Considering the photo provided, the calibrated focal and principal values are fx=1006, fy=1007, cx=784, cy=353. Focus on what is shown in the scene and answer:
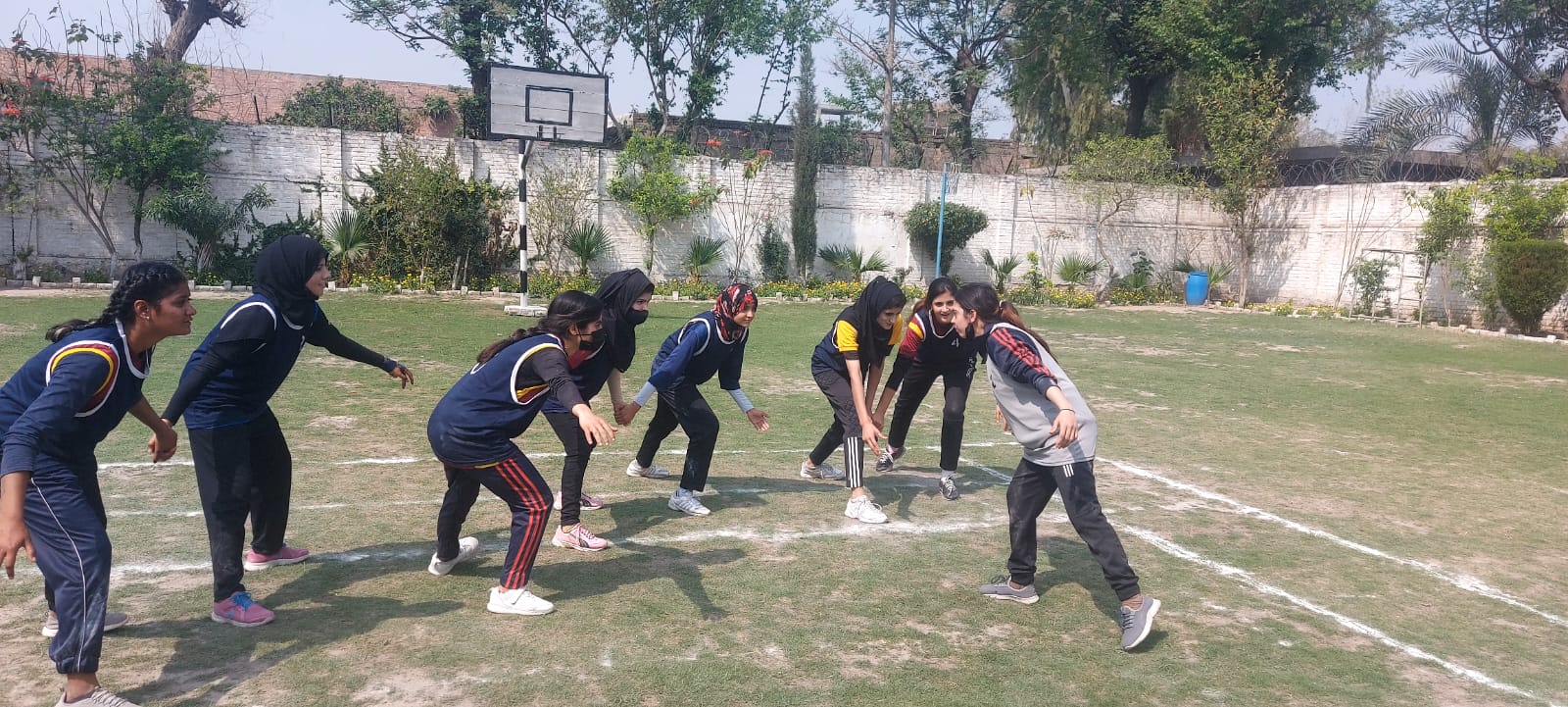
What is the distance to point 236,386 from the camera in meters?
4.61

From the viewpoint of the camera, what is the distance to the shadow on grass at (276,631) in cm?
388

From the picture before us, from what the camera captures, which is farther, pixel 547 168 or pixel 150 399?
pixel 547 168

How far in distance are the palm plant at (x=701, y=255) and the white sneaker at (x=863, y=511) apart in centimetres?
1861

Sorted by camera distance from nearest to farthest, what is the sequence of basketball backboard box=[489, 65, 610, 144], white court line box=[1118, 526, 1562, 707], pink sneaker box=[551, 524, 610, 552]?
1. white court line box=[1118, 526, 1562, 707]
2. pink sneaker box=[551, 524, 610, 552]
3. basketball backboard box=[489, 65, 610, 144]

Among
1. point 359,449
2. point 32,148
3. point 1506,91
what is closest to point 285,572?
Answer: point 359,449

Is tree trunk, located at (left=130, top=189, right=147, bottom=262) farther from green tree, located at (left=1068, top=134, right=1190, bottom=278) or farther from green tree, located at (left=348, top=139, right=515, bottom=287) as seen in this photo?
Result: green tree, located at (left=1068, top=134, right=1190, bottom=278)

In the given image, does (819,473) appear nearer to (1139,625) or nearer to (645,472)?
(645,472)

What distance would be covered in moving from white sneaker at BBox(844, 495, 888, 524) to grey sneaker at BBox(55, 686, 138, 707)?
4.08 metres

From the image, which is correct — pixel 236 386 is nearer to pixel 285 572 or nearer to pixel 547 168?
pixel 285 572

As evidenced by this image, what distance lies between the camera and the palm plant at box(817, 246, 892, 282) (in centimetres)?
2647

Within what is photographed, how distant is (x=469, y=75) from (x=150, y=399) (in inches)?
1015

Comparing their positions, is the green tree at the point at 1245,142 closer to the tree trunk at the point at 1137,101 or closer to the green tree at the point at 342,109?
the tree trunk at the point at 1137,101

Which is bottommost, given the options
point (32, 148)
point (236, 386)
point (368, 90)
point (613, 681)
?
point (613, 681)

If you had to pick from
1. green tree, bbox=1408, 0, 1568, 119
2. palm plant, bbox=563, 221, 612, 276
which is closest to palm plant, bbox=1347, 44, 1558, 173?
green tree, bbox=1408, 0, 1568, 119
